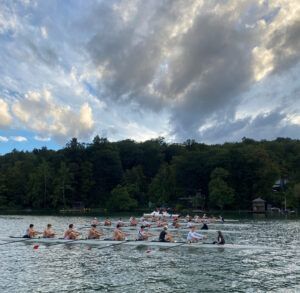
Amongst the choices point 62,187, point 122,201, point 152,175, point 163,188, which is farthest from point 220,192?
point 152,175

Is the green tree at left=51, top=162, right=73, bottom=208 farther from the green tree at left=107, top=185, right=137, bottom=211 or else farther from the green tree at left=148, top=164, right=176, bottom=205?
the green tree at left=148, top=164, right=176, bottom=205

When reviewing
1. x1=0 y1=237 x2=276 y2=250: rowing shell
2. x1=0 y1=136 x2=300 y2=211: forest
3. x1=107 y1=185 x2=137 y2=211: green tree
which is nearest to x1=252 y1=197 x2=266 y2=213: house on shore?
x1=0 y1=136 x2=300 y2=211: forest

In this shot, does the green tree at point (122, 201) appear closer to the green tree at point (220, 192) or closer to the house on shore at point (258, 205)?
the green tree at point (220, 192)

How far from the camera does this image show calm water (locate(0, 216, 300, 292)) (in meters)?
19.1

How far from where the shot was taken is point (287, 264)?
24516 mm

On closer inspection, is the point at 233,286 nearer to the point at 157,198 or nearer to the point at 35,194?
the point at 157,198

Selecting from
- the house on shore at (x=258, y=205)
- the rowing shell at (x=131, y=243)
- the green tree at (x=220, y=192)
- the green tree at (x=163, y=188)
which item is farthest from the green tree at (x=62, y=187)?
the rowing shell at (x=131, y=243)

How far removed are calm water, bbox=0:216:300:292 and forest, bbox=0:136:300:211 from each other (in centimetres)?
6923

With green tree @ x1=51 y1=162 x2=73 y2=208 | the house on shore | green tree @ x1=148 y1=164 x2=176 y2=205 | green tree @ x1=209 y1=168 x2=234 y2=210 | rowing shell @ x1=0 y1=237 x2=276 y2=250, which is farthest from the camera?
green tree @ x1=51 y1=162 x2=73 y2=208

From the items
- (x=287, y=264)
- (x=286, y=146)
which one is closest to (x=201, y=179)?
(x=286, y=146)

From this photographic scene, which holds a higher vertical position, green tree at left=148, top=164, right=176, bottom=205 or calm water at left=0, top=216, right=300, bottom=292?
green tree at left=148, top=164, right=176, bottom=205

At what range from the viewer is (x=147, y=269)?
76.7 ft

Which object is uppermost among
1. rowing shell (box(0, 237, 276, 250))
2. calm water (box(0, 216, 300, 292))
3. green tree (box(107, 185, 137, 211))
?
green tree (box(107, 185, 137, 211))

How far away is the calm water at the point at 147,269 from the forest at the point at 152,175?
69.2m
